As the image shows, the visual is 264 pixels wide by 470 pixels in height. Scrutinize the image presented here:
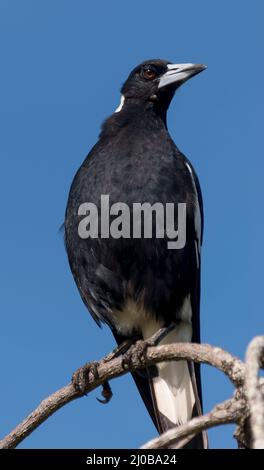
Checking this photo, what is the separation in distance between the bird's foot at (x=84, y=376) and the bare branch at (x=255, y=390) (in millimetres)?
1315

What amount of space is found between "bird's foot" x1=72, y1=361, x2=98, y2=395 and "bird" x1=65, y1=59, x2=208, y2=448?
0.46 metres

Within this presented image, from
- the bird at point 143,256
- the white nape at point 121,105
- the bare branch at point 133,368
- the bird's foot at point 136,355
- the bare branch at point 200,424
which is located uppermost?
the white nape at point 121,105

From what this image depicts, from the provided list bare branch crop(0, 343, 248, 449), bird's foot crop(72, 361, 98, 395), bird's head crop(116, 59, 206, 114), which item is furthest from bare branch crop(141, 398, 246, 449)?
bird's head crop(116, 59, 206, 114)

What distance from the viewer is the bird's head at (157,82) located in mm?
4141

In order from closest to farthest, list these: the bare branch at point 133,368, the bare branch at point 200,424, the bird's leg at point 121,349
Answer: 1. the bare branch at point 200,424
2. the bare branch at point 133,368
3. the bird's leg at point 121,349

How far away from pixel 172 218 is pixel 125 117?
85cm

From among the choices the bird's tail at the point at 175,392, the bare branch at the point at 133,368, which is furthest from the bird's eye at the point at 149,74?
the bare branch at the point at 133,368

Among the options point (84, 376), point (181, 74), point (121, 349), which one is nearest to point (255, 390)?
point (84, 376)

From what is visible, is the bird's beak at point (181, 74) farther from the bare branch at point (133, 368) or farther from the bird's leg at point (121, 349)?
the bare branch at point (133, 368)

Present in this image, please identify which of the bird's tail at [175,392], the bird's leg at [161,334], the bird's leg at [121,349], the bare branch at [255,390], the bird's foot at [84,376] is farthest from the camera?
the bird's tail at [175,392]

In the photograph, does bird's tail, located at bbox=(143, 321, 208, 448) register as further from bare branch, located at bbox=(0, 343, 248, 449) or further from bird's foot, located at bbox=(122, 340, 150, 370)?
bird's foot, located at bbox=(122, 340, 150, 370)

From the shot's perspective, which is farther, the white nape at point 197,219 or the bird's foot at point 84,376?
the white nape at point 197,219

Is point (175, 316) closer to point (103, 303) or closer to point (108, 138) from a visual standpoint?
point (103, 303)

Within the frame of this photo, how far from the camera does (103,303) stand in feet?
11.4
